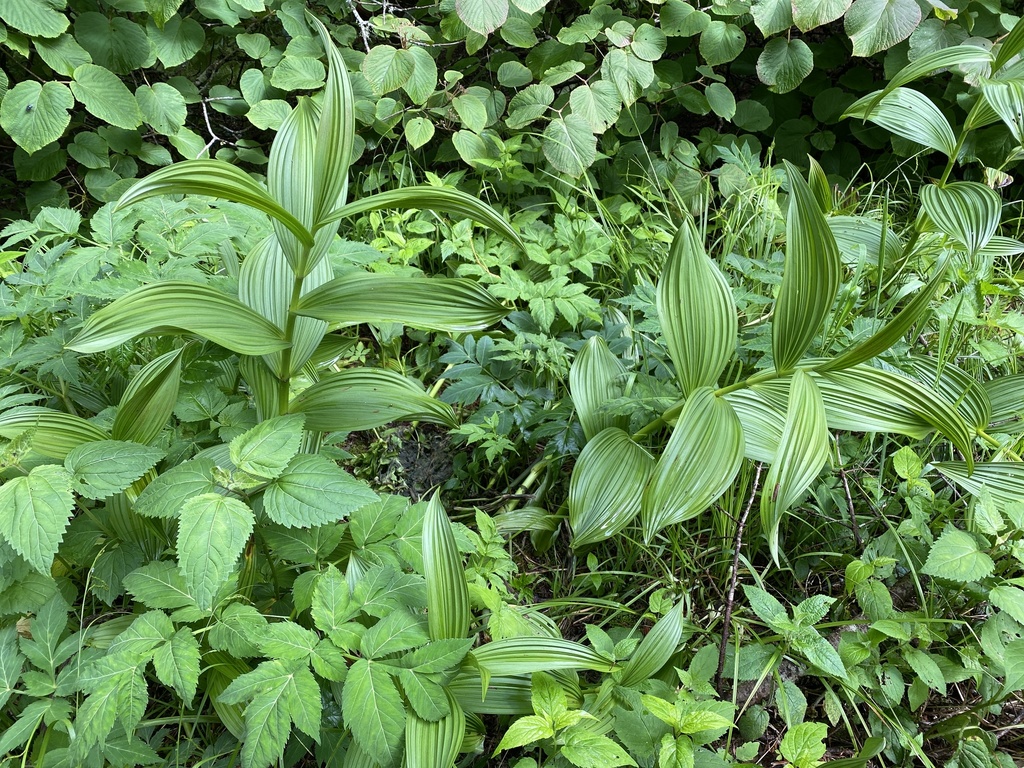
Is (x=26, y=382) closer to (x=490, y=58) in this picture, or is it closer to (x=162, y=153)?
(x=162, y=153)

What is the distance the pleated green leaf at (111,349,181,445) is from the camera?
3.83ft

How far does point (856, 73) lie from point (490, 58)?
142 cm

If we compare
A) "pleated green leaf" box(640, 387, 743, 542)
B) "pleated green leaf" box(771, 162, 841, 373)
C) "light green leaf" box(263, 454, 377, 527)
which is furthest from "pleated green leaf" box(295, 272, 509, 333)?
"pleated green leaf" box(771, 162, 841, 373)

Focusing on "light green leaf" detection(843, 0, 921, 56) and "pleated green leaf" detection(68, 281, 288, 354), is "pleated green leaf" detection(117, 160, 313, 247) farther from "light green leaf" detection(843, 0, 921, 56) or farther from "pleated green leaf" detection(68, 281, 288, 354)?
"light green leaf" detection(843, 0, 921, 56)

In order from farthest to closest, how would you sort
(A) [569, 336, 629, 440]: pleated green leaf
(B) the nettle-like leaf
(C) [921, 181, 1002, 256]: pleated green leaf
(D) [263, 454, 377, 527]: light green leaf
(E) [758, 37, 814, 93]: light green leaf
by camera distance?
(E) [758, 37, 814, 93]: light green leaf, (C) [921, 181, 1002, 256]: pleated green leaf, (A) [569, 336, 629, 440]: pleated green leaf, (D) [263, 454, 377, 527]: light green leaf, (B) the nettle-like leaf

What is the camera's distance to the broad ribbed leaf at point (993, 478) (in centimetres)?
124

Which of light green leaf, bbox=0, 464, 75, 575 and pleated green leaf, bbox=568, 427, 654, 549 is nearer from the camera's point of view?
light green leaf, bbox=0, 464, 75, 575

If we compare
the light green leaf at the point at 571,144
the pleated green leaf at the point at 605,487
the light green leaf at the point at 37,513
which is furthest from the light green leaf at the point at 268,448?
the light green leaf at the point at 571,144

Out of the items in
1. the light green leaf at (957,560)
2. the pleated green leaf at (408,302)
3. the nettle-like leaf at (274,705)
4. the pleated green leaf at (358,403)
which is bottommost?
the light green leaf at (957,560)

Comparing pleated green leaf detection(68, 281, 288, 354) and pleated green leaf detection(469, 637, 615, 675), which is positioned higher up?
pleated green leaf detection(68, 281, 288, 354)

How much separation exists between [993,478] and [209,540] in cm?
132

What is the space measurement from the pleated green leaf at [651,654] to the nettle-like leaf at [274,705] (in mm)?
453

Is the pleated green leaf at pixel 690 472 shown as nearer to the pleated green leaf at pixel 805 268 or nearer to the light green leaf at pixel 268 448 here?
the pleated green leaf at pixel 805 268

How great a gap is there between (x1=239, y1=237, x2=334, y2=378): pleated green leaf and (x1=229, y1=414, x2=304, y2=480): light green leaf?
181mm
